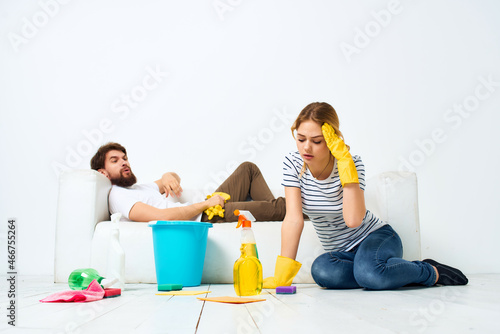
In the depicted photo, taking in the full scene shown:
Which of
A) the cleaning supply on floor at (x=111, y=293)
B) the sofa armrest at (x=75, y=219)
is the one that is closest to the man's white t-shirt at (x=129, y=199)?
the sofa armrest at (x=75, y=219)

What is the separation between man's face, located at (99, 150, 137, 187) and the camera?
7.79 ft

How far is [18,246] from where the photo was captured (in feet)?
9.76

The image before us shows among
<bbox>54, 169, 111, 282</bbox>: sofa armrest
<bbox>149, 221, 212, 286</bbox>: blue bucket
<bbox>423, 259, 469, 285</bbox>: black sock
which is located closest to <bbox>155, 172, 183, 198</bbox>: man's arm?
<bbox>54, 169, 111, 282</bbox>: sofa armrest

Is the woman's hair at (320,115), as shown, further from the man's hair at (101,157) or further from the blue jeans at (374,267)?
the man's hair at (101,157)

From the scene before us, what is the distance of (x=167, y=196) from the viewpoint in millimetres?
2512

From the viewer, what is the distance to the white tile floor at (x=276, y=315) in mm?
787

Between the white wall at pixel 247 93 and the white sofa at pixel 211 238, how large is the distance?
1024 mm

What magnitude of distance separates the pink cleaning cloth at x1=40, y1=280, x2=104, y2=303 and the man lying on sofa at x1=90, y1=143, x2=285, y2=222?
717mm

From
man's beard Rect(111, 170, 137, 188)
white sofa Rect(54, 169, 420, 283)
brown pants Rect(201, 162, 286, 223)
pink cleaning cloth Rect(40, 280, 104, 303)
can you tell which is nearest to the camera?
pink cleaning cloth Rect(40, 280, 104, 303)

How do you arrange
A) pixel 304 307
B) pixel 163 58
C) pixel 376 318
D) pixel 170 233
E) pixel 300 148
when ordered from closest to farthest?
pixel 376 318 < pixel 304 307 < pixel 300 148 < pixel 170 233 < pixel 163 58

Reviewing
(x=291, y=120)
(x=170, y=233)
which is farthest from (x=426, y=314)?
(x=291, y=120)

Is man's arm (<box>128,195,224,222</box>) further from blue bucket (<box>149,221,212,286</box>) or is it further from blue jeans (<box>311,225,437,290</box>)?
blue jeans (<box>311,225,437,290</box>)

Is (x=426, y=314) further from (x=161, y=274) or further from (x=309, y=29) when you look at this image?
(x=309, y=29)

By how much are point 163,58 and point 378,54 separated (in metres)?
1.66
